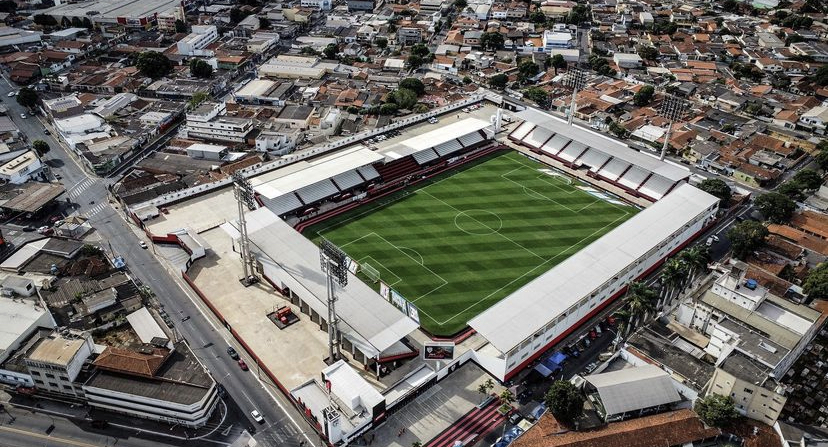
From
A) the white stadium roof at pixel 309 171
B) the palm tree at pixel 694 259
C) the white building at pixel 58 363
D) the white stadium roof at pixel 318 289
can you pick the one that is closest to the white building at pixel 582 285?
the palm tree at pixel 694 259

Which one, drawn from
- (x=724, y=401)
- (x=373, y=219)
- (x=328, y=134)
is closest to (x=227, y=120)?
(x=328, y=134)

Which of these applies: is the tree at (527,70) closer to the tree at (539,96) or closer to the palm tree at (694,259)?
the tree at (539,96)

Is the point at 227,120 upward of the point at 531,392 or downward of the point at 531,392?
upward

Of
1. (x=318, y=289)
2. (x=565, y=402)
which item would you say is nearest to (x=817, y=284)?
(x=565, y=402)

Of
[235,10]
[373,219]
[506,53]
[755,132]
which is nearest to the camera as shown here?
[373,219]

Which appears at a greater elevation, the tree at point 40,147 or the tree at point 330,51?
the tree at point 40,147

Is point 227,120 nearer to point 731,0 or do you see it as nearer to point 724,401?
point 724,401

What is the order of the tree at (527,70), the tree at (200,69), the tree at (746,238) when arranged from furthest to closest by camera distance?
1. the tree at (527,70)
2. the tree at (200,69)
3. the tree at (746,238)
